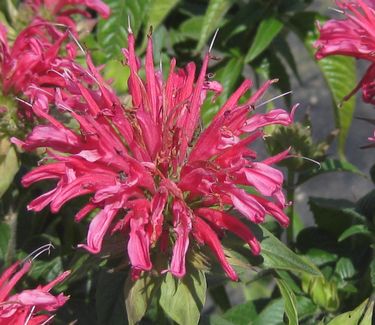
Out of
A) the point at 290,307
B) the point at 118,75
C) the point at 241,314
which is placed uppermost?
the point at 118,75

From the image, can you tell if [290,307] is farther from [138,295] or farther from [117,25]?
[117,25]

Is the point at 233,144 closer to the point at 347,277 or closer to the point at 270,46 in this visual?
the point at 347,277

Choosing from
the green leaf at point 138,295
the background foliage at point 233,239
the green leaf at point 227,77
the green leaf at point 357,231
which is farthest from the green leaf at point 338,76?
the green leaf at point 138,295

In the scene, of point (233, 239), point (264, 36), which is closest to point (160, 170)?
point (233, 239)

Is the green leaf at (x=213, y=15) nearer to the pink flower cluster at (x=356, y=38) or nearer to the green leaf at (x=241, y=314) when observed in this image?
the pink flower cluster at (x=356, y=38)

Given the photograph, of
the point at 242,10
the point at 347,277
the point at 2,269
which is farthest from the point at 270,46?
the point at 2,269

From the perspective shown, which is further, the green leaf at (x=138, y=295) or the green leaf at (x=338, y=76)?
the green leaf at (x=338, y=76)

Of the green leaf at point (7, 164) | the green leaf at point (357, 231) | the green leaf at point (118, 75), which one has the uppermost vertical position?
the green leaf at point (118, 75)
